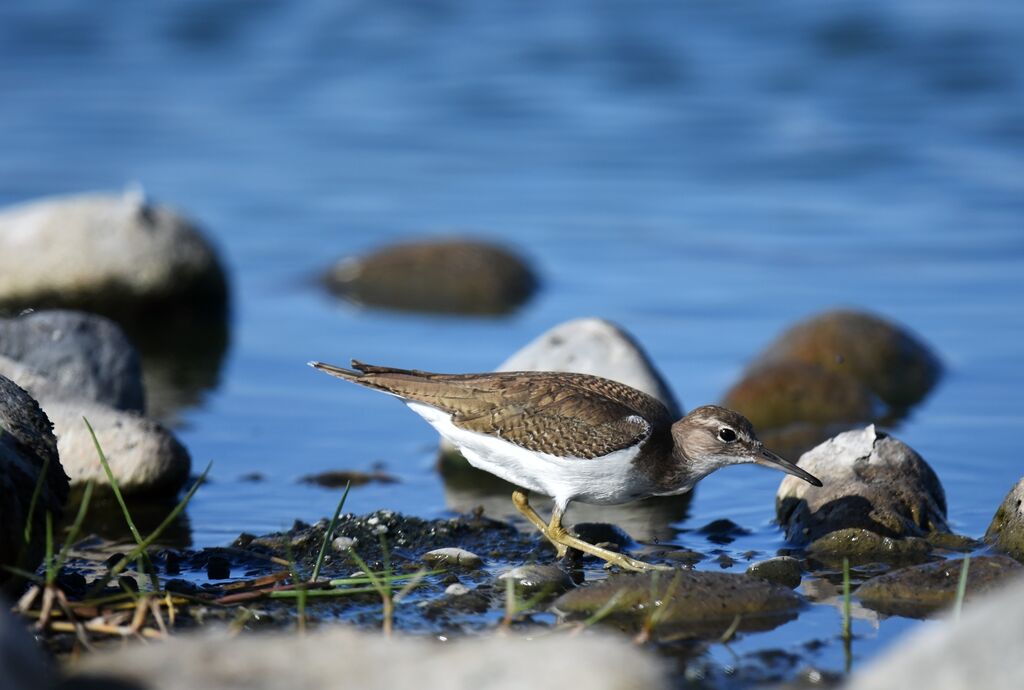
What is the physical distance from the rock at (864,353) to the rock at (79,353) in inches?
168

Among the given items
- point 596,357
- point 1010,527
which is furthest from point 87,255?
point 1010,527

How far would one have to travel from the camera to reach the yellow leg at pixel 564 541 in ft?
21.3

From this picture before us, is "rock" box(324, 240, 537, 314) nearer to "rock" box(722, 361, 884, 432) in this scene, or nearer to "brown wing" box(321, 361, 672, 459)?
"rock" box(722, 361, 884, 432)

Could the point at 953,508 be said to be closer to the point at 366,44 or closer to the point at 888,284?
the point at 888,284

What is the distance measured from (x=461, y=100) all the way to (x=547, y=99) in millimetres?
1171

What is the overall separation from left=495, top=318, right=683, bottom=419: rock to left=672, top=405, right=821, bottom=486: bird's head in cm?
162

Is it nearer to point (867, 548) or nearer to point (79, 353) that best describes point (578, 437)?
point (867, 548)

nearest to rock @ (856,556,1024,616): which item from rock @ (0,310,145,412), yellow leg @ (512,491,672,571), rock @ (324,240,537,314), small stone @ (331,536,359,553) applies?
yellow leg @ (512,491,672,571)

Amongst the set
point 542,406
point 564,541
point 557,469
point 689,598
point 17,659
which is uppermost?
point 17,659

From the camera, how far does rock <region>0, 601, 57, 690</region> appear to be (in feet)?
12.8

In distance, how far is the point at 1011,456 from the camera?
27.9ft

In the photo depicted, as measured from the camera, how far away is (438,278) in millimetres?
12898

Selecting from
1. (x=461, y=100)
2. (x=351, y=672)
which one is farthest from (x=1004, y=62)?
(x=351, y=672)

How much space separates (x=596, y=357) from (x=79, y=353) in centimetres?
321
